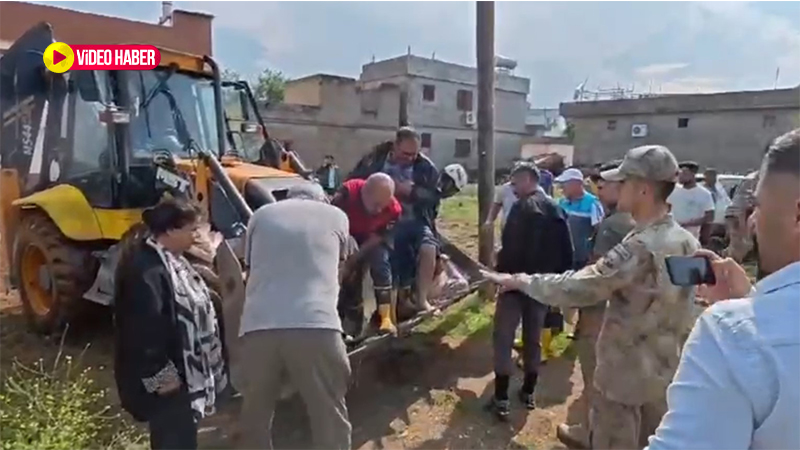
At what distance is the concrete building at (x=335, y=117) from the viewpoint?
2484 cm

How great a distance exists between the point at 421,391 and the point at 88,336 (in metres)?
3.23

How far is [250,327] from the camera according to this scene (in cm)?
320

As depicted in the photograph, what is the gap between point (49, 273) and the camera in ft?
19.5

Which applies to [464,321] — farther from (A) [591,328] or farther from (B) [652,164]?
(B) [652,164]

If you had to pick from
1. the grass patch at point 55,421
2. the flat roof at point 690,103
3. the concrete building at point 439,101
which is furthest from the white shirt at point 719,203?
the concrete building at point 439,101

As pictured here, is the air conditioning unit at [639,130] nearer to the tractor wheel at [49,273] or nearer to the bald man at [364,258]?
the bald man at [364,258]

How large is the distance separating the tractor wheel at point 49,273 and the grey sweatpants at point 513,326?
11.7 feet

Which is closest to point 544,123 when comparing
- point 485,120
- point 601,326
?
point 485,120

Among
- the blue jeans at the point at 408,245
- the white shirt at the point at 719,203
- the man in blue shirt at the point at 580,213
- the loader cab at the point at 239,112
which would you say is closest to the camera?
the blue jeans at the point at 408,245

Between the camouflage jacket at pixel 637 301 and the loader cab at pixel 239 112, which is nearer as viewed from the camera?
the camouflage jacket at pixel 637 301

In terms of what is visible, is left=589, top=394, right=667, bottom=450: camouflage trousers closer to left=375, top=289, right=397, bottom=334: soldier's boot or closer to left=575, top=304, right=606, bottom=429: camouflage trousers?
left=575, top=304, right=606, bottom=429: camouflage trousers

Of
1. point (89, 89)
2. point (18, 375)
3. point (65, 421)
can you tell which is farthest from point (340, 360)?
point (89, 89)

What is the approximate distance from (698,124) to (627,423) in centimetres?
2590

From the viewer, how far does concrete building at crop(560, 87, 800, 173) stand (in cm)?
2445
